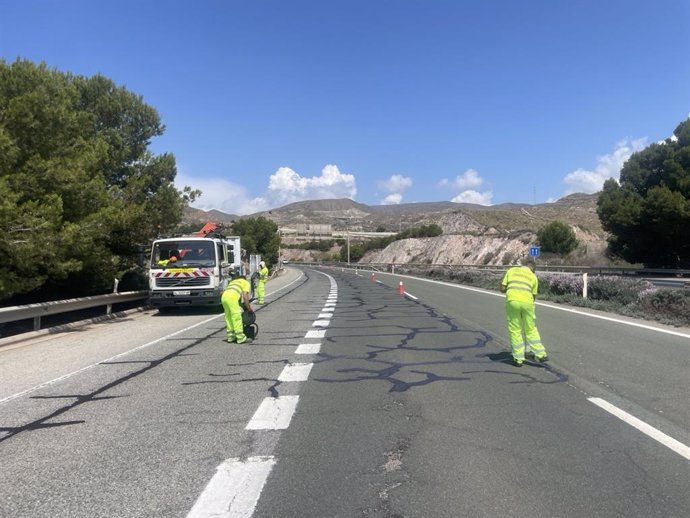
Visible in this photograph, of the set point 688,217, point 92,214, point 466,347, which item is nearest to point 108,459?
point 466,347

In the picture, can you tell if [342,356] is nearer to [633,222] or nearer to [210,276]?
[210,276]

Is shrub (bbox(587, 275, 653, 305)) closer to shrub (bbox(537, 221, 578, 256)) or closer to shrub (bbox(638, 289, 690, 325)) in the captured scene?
shrub (bbox(638, 289, 690, 325))

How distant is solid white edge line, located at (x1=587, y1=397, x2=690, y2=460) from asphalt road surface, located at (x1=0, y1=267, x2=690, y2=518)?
0.02m

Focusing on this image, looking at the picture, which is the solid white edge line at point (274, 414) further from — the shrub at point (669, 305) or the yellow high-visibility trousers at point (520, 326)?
the shrub at point (669, 305)

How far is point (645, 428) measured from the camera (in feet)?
19.2

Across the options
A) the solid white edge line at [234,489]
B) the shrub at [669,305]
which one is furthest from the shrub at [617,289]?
the solid white edge line at [234,489]

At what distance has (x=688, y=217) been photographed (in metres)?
41.3

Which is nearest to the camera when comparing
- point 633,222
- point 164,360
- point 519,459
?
point 519,459

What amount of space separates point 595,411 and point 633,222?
44.8 meters

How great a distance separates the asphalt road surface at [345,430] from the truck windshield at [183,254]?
6967 millimetres

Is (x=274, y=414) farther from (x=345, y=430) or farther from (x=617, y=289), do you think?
(x=617, y=289)

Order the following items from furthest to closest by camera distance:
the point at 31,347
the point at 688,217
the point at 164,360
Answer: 1. the point at 688,217
2. the point at 31,347
3. the point at 164,360

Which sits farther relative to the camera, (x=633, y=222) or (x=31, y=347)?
(x=633, y=222)

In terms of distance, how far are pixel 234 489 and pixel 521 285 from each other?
6067 mm
